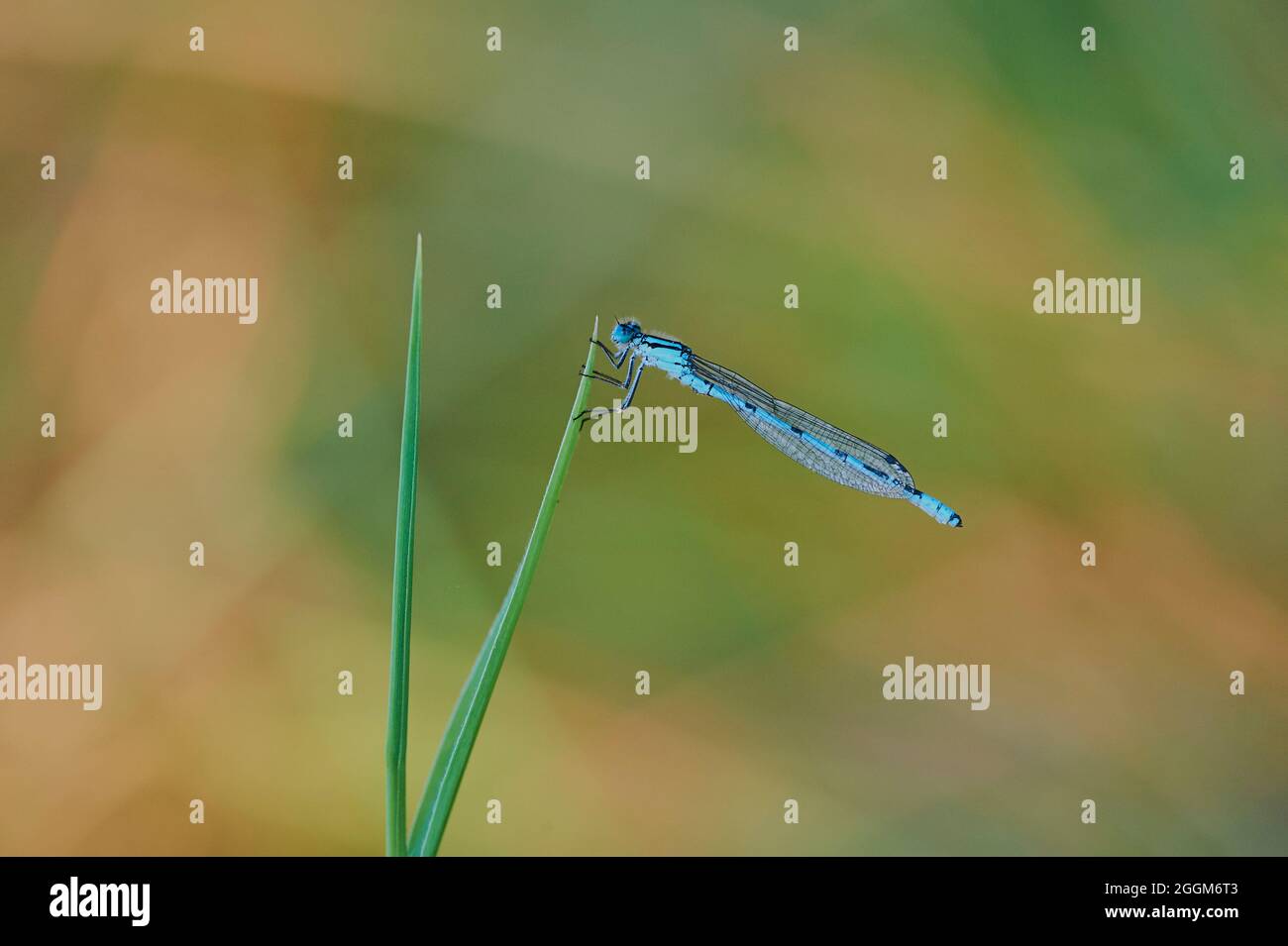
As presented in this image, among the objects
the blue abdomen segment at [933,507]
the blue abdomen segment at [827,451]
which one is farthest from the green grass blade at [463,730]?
the blue abdomen segment at [933,507]

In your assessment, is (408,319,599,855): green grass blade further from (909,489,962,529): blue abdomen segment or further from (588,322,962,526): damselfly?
(909,489,962,529): blue abdomen segment

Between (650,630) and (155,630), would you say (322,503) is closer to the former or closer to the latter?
(155,630)

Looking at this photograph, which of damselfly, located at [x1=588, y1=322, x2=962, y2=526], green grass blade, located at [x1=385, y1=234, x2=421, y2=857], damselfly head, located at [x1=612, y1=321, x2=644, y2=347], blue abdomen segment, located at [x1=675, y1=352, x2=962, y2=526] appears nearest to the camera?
green grass blade, located at [x1=385, y1=234, x2=421, y2=857]

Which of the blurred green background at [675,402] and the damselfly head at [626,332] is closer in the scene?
the damselfly head at [626,332]

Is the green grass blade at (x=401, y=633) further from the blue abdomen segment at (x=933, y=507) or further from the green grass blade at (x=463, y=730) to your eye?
the blue abdomen segment at (x=933, y=507)

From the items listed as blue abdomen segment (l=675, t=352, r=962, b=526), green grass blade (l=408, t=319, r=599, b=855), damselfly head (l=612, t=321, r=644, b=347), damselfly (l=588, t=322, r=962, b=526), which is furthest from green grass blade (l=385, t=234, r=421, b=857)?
blue abdomen segment (l=675, t=352, r=962, b=526)

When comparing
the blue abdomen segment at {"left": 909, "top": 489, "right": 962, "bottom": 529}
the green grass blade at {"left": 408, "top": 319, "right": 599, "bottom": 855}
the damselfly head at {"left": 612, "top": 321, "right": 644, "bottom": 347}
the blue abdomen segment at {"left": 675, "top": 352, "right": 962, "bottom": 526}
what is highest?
the damselfly head at {"left": 612, "top": 321, "right": 644, "bottom": 347}

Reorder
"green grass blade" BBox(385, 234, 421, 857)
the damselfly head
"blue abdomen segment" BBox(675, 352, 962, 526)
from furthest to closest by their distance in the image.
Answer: "blue abdomen segment" BBox(675, 352, 962, 526)
the damselfly head
"green grass blade" BBox(385, 234, 421, 857)
